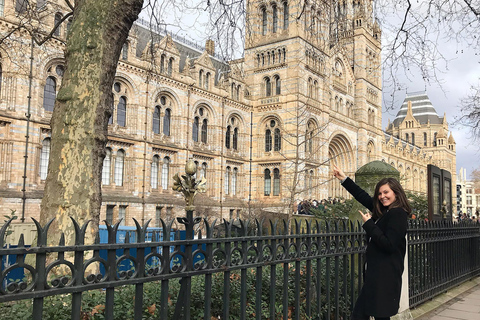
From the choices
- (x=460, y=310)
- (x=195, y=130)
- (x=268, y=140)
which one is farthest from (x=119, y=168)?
(x=460, y=310)

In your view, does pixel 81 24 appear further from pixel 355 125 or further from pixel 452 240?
pixel 355 125

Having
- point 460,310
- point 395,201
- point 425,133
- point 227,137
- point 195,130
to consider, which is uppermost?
point 425,133

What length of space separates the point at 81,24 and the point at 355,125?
120 ft

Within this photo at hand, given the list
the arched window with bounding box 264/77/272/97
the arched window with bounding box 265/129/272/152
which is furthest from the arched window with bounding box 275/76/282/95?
the arched window with bounding box 265/129/272/152

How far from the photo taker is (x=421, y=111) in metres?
78.9

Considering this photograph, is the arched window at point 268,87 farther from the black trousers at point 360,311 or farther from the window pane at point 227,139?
the black trousers at point 360,311

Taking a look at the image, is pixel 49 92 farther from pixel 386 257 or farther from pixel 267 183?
pixel 386 257

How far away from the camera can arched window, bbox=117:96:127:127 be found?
76.0 ft

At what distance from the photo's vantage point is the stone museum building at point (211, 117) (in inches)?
721

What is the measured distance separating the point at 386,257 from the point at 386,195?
50 centimetres

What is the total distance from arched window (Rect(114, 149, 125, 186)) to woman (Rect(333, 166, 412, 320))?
21276 millimetres

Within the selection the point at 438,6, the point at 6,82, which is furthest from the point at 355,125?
the point at 438,6

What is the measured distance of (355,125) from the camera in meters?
38.9

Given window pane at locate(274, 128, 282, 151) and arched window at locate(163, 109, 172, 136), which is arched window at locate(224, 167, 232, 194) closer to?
window pane at locate(274, 128, 282, 151)
